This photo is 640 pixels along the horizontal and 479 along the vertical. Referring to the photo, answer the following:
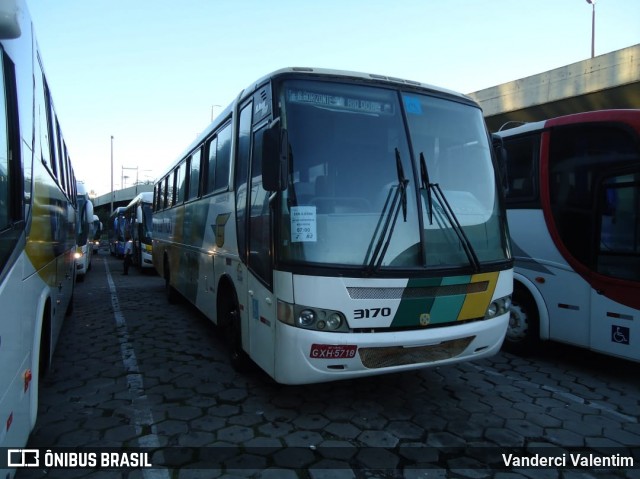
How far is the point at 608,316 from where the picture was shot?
471cm

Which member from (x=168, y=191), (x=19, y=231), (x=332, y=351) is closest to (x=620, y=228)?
(x=332, y=351)

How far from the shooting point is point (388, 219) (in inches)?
142

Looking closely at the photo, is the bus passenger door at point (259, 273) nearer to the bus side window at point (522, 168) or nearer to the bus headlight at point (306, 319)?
the bus headlight at point (306, 319)

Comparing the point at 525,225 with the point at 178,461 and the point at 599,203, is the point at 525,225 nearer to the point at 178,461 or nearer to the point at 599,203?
the point at 599,203

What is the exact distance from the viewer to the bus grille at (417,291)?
3465 mm

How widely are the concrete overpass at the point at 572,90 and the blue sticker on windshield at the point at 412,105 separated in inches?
516

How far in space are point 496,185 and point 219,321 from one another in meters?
3.45

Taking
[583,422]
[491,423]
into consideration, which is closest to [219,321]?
[491,423]

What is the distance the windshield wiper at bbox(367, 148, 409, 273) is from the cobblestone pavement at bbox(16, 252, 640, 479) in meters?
1.42

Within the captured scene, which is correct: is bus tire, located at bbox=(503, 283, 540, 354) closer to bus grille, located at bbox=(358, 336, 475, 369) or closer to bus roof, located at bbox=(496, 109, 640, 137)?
bus roof, located at bbox=(496, 109, 640, 137)

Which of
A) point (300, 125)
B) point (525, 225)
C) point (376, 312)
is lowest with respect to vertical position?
point (376, 312)

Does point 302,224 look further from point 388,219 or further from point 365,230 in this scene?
point 388,219

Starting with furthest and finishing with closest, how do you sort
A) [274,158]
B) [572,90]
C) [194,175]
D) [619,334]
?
[572,90], [194,175], [619,334], [274,158]

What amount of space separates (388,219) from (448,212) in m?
0.59
